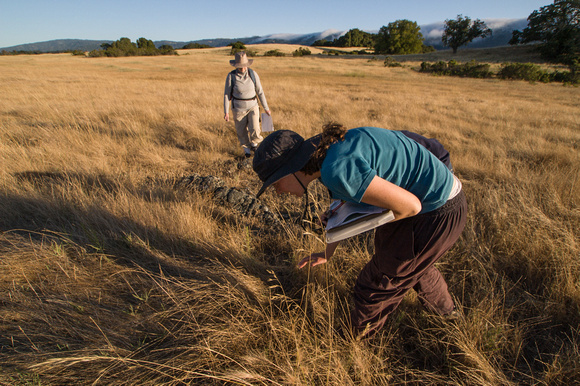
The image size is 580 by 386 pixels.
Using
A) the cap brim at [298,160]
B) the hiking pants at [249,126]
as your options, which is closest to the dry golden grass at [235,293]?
the cap brim at [298,160]

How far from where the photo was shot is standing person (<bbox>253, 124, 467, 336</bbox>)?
3.81 feet

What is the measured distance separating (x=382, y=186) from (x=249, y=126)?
4605 mm

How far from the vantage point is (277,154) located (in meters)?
1.33

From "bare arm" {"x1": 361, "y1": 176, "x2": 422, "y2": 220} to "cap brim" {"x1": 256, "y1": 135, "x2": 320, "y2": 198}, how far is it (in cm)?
33

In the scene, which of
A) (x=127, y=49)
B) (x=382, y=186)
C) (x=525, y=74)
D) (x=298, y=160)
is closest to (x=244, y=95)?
(x=298, y=160)

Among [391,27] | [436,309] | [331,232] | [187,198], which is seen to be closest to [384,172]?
[331,232]

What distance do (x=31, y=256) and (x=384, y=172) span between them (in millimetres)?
2631

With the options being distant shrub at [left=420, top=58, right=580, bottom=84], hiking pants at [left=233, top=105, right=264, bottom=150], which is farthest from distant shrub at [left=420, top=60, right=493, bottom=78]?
hiking pants at [left=233, top=105, right=264, bottom=150]

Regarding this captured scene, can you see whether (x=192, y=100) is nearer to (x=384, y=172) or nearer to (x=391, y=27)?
(x=384, y=172)

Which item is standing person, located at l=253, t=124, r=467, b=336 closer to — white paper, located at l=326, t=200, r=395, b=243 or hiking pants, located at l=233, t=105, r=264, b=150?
white paper, located at l=326, t=200, r=395, b=243

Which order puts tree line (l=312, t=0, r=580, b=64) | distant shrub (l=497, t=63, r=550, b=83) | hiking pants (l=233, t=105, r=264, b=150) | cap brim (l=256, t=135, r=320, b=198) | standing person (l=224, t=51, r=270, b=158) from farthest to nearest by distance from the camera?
1. tree line (l=312, t=0, r=580, b=64)
2. distant shrub (l=497, t=63, r=550, b=83)
3. hiking pants (l=233, t=105, r=264, b=150)
4. standing person (l=224, t=51, r=270, b=158)
5. cap brim (l=256, t=135, r=320, b=198)

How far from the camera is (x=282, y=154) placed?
52.5 inches

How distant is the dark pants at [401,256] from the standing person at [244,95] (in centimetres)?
408

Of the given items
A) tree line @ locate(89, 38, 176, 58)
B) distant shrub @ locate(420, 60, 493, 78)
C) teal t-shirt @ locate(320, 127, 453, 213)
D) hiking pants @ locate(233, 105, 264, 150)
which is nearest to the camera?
teal t-shirt @ locate(320, 127, 453, 213)
